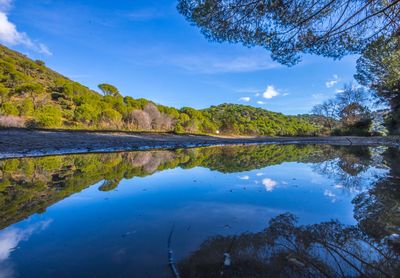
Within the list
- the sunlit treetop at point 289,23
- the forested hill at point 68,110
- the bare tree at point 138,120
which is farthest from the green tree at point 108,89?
the sunlit treetop at point 289,23

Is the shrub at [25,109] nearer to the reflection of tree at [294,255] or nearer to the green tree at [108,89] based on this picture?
the reflection of tree at [294,255]

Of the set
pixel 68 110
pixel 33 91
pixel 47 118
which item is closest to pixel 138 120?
pixel 68 110

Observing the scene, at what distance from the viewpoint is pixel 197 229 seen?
2.22 m

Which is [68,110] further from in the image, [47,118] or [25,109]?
[47,118]

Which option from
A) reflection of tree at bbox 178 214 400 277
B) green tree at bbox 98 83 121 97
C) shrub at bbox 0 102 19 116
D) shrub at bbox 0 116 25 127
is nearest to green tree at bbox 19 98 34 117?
shrub at bbox 0 102 19 116

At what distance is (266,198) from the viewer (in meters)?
3.37

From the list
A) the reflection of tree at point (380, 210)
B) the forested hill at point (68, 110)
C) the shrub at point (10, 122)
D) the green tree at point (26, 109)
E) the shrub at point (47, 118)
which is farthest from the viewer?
the forested hill at point (68, 110)

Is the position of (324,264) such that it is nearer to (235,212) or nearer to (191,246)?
(191,246)

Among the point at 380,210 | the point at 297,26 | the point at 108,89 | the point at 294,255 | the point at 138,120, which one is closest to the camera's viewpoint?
the point at 294,255

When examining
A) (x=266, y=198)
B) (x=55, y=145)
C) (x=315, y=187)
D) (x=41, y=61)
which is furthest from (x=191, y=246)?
(x=41, y=61)

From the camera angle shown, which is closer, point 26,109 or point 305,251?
point 305,251

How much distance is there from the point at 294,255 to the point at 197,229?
922mm

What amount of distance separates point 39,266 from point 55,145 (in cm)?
991

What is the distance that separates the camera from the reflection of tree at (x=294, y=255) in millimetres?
1496
